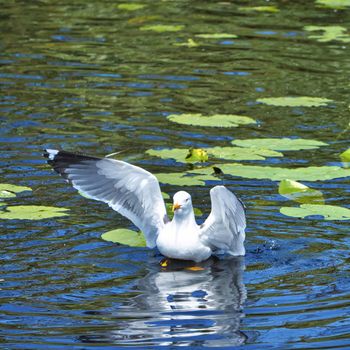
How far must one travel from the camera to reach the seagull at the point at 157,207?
8.16m

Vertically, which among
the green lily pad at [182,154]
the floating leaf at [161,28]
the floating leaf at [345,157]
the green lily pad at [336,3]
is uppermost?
the floating leaf at [161,28]

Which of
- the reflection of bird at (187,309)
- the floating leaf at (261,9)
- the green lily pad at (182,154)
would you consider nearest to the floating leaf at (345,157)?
the green lily pad at (182,154)

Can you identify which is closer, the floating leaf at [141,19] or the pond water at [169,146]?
the pond water at [169,146]

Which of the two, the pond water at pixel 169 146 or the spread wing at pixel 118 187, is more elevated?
the spread wing at pixel 118 187

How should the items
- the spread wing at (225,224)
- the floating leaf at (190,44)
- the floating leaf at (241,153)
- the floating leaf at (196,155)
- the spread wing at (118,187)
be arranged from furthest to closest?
the floating leaf at (190,44)
the floating leaf at (241,153)
the floating leaf at (196,155)
the spread wing at (118,187)
the spread wing at (225,224)

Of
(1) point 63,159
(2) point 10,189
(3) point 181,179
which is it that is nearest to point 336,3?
(3) point 181,179

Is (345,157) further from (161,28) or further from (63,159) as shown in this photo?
(161,28)

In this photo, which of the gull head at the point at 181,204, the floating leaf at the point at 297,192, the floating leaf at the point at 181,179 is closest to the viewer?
the gull head at the point at 181,204

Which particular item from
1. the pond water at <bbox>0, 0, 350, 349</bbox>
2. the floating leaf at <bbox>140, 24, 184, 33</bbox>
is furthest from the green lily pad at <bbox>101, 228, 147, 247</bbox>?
the floating leaf at <bbox>140, 24, 184, 33</bbox>

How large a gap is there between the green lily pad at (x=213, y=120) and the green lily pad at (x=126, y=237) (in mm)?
2654

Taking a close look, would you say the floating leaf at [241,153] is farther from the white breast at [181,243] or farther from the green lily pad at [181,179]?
the white breast at [181,243]

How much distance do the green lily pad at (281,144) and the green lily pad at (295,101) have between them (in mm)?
1354

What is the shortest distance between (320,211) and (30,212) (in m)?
2.21

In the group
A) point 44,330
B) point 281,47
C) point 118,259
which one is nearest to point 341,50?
point 281,47
